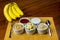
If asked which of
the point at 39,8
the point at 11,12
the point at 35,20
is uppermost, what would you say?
the point at 39,8

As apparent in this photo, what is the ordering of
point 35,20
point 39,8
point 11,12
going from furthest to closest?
point 39,8 < point 11,12 < point 35,20

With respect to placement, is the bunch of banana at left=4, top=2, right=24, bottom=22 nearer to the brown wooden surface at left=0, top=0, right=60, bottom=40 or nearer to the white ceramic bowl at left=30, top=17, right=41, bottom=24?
the white ceramic bowl at left=30, top=17, right=41, bottom=24

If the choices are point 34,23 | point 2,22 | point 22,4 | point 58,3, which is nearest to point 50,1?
point 58,3

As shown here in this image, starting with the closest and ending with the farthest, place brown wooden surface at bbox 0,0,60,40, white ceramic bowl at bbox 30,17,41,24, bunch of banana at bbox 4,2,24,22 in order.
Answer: white ceramic bowl at bbox 30,17,41,24 < bunch of banana at bbox 4,2,24,22 < brown wooden surface at bbox 0,0,60,40

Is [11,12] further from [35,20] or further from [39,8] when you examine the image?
[39,8]

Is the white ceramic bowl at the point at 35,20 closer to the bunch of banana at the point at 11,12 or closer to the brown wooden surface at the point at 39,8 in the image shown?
the bunch of banana at the point at 11,12

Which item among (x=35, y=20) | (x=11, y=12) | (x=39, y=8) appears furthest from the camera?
Answer: (x=39, y=8)

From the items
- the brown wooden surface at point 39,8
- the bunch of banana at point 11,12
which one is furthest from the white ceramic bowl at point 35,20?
the brown wooden surface at point 39,8

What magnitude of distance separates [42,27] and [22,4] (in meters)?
1.29

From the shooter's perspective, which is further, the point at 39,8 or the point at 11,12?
the point at 39,8

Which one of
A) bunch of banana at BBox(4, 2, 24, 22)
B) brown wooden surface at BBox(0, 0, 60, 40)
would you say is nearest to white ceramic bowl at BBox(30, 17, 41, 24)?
bunch of banana at BBox(4, 2, 24, 22)

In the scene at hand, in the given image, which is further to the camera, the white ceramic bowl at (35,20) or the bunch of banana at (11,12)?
the bunch of banana at (11,12)

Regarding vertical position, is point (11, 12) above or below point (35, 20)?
above

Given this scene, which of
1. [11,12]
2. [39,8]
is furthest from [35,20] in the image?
[39,8]
